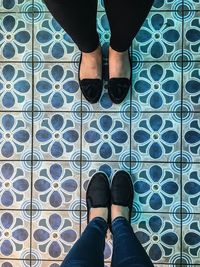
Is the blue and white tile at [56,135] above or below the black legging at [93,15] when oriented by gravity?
below

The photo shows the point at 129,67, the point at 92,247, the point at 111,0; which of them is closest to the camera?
the point at 111,0

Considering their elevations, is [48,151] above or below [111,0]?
below

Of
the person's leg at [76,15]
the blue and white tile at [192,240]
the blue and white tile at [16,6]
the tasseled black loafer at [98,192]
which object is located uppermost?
the blue and white tile at [16,6]

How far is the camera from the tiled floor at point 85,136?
3.91ft

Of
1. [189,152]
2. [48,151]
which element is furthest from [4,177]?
[189,152]

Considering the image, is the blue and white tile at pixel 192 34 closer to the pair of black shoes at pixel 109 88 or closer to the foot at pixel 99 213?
the pair of black shoes at pixel 109 88

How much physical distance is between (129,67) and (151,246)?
1.81ft

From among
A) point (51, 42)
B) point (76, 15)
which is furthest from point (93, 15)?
point (51, 42)

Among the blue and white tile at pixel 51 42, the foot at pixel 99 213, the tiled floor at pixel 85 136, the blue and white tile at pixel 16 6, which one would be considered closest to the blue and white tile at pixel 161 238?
the tiled floor at pixel 85 136

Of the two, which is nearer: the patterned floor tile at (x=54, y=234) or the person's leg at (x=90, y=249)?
the person's leg at (x=90, y=249)

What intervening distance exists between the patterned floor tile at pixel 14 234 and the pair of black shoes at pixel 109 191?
0.22 meters

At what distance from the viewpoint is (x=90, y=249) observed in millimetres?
905

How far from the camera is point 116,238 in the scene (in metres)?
0.99

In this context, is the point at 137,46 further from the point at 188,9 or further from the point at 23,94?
the point at 23,94
